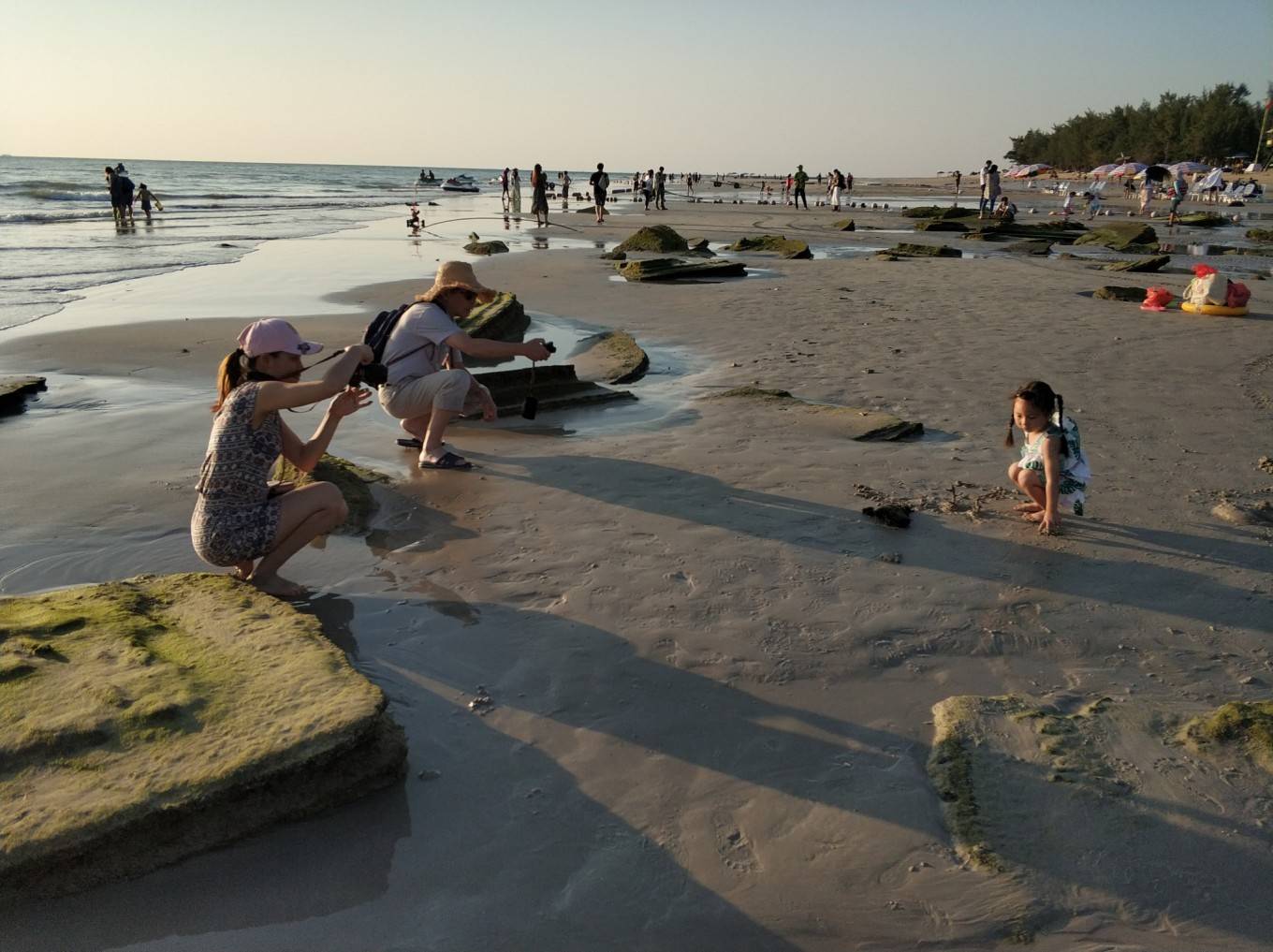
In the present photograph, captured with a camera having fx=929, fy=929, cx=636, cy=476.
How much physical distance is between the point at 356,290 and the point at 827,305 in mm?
7283

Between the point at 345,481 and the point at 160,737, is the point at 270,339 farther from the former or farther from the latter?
the point at 160,737

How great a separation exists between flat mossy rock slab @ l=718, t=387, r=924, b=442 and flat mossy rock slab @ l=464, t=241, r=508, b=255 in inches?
562

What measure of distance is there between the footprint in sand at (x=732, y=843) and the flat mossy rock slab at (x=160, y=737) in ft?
3.40

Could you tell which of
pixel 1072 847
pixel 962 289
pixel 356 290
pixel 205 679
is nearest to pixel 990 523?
pixel 1072 847

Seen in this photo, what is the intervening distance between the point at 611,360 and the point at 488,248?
504 inches

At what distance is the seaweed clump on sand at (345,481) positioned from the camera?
517cm

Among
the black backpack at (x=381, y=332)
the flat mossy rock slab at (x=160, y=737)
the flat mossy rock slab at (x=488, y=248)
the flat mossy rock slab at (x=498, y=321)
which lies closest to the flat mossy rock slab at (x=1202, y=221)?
the flat mossy rock slab at (x=488, y=248)

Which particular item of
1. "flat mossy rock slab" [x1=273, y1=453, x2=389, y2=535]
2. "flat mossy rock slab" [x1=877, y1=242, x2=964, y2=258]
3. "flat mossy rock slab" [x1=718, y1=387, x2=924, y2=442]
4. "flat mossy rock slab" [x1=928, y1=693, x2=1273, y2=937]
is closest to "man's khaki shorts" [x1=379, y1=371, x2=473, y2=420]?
"flat mossy rock slab" [x1=273, y1=453, x2=389, y2=535]

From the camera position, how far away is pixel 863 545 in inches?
189

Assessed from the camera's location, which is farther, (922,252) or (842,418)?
(922,252)

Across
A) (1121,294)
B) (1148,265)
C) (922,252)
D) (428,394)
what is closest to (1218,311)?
(1121,294)

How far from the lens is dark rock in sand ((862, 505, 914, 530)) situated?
5039mm

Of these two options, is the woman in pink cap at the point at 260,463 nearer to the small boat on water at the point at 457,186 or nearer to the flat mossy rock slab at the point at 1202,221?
the flat mossy rock slab at the point at 1202,221

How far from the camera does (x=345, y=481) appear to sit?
5461 mm
